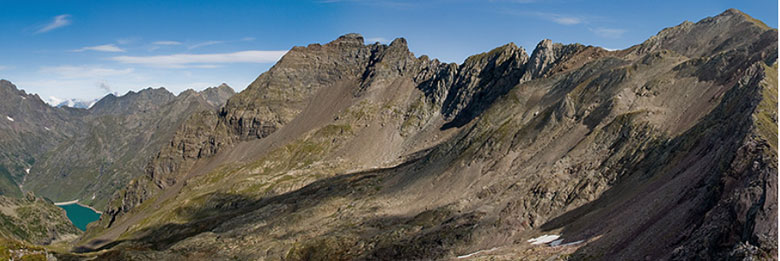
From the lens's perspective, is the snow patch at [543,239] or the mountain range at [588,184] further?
the snow patch at [543,239]

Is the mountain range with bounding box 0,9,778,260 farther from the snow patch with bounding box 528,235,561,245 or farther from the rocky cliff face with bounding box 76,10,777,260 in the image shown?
the snow patch with bounding box 528,235,561,245

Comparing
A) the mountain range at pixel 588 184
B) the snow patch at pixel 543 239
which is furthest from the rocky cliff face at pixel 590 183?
the snow patch at pixel 543 239

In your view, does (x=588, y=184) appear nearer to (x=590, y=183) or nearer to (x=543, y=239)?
(x=590, y=183)

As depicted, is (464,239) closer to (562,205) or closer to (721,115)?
(562,205)

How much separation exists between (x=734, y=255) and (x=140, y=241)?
18925 centimetres

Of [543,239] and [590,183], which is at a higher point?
[590,183]

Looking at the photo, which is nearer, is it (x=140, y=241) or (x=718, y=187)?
(x=718, y=187)

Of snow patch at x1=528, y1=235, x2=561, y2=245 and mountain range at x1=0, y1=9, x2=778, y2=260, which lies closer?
mountain range at x1=0, y1=9, x2=778, y2=260

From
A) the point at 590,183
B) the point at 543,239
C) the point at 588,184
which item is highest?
the point at 590,183

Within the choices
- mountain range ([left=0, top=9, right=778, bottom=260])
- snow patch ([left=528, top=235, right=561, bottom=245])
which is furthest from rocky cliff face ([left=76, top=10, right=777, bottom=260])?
snow patch ([left=528, top=235, right=561, bottom=245])

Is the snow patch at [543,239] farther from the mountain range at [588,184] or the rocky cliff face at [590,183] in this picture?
the rocky cliff face at [590,183]

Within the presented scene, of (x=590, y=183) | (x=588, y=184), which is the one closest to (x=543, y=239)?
(x=588, y=184)

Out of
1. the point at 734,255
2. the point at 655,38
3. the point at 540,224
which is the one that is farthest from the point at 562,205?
the point at 655,38

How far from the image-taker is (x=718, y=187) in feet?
158
